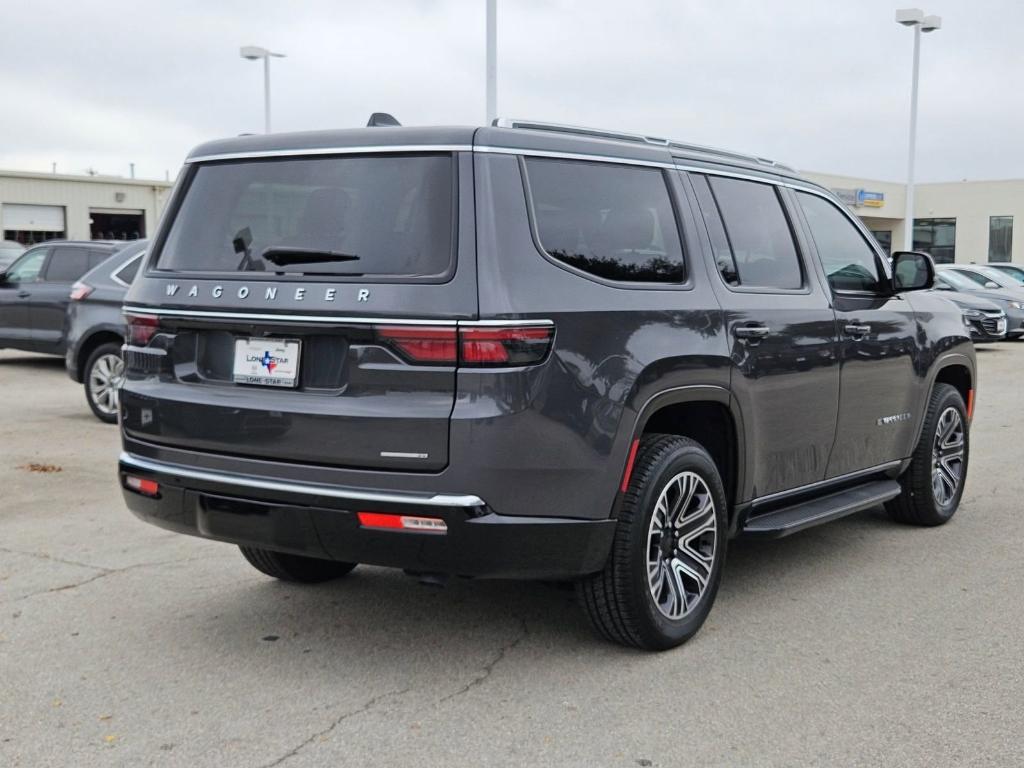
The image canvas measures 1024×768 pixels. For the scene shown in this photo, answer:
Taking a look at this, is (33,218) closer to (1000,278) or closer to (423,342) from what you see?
(1000,278)

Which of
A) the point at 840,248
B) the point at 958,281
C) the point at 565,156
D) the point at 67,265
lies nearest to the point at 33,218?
the point at 67,265

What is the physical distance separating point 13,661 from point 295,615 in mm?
1112

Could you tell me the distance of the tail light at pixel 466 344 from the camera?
12.7 feet

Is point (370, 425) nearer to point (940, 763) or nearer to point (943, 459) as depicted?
point (940, 763)

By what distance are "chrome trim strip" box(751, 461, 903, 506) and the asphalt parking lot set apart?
44 cm

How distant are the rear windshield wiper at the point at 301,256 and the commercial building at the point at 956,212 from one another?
47.1 m

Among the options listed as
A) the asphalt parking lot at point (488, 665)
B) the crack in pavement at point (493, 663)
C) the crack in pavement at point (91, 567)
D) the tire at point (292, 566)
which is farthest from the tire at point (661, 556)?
the crack in pavement at point (91, 567)

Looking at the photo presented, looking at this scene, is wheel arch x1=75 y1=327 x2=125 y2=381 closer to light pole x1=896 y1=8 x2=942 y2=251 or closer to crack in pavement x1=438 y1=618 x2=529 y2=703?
crack in pavement x1=438 y1=618 x2=529 y2=703

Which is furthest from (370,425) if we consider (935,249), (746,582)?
(935,249)

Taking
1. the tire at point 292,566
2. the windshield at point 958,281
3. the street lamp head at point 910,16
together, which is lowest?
the tire at point 292,566

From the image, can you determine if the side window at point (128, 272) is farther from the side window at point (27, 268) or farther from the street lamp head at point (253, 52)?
the street lamp head at point (253, 52)

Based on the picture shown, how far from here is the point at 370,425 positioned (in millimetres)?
3924

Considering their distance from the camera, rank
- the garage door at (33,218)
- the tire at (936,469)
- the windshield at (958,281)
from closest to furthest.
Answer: the tire at (936,469), the windshield at (958,281), the garage door at (33,218)

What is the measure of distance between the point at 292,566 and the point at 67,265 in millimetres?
9800
